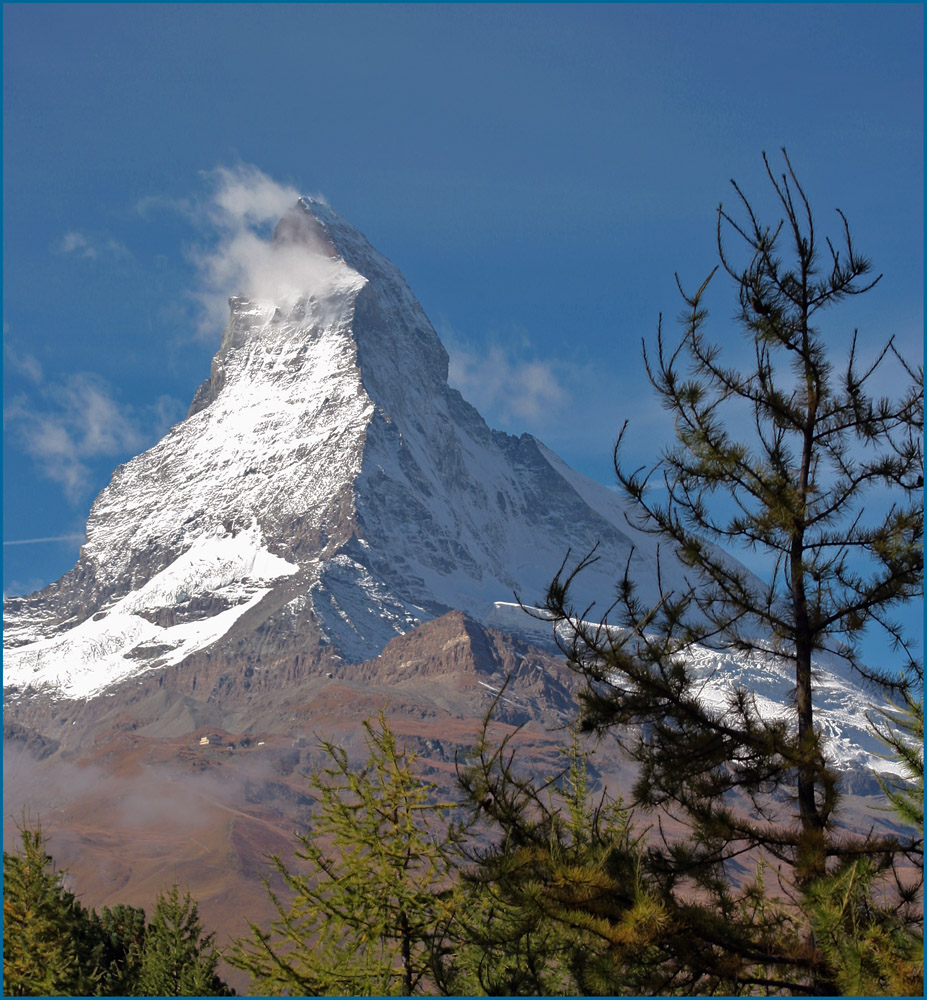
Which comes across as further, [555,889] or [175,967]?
[175,967]

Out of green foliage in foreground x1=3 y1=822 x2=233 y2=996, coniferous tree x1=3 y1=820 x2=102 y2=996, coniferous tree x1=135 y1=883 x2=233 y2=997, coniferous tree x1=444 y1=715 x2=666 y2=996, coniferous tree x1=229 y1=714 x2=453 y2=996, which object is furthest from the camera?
coniferous tree x1=135 y1=883 x2=233 y2=997

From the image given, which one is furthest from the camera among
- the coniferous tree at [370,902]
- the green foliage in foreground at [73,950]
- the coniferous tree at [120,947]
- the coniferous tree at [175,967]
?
the coniferous tree at [120,947]

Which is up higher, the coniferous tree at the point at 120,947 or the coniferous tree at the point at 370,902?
the coniferous tree at the point at 370,902

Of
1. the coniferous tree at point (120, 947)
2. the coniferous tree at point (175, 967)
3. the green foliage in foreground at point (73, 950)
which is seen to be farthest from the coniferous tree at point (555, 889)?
the coniferous tree at point (120, 947)

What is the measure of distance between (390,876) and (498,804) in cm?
356

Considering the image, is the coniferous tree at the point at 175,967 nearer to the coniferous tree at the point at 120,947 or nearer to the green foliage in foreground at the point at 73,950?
the green foliage in foreground at the point at 73,950

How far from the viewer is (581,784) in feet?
75.2

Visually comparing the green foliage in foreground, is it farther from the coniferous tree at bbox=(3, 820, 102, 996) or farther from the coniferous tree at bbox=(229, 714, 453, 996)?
the coniferous tree at bbox=(229, 714, 453, 996)

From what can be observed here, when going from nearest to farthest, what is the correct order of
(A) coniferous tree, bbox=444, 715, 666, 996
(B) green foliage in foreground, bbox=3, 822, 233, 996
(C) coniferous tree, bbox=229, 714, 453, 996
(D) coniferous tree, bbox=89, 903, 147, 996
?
(A) coniferous tree, bbox=444, 715, 666, 996 < (C) coniferous tree, bbox=229, 714, 453, 996 < (B) green foliage in foreground, bbox=3, 822, 233, 996 < (D) coniferous tree, bbox=89, 903, 147, 996

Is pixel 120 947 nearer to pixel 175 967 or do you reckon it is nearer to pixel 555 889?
pixel 175 967

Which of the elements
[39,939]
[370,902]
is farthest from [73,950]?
[370,902]

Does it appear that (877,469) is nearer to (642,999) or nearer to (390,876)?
(642,999)

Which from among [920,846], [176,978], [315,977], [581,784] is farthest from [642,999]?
[176,978]

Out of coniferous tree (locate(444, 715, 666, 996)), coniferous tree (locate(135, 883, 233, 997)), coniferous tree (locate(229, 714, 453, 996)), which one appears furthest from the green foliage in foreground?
coniferous tree (locate(444, 715, 666, 996))
